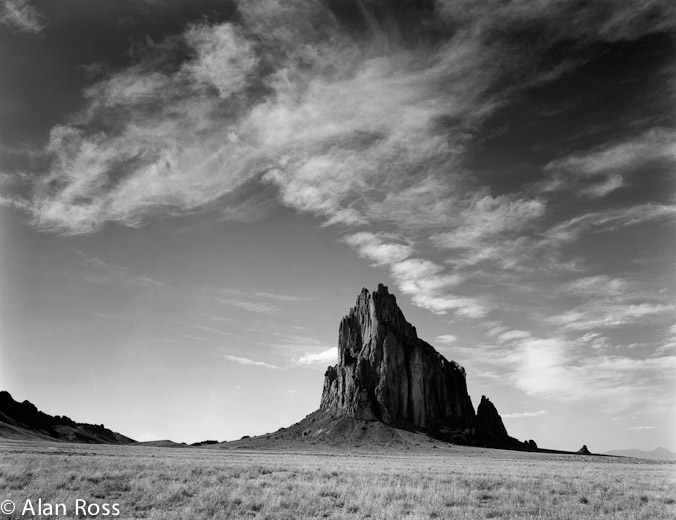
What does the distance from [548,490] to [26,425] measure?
776 feet

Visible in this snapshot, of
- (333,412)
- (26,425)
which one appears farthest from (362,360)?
(26,425)

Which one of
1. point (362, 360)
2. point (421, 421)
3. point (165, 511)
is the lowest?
point (165, 511)

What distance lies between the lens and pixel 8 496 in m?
16.8

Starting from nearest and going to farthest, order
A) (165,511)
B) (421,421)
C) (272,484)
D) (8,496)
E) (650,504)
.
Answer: (165,511), (8,496), (650,504), (272,484), (421,421)

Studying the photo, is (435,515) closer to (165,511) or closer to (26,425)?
(165,511)

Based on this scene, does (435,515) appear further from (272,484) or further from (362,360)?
(362,360)

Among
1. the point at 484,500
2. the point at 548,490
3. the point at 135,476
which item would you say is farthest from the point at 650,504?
the point at 135,476

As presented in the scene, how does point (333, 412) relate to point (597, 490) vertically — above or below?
above

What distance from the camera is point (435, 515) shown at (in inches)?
650

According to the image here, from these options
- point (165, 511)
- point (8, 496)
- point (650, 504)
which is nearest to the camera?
point (165, 511)

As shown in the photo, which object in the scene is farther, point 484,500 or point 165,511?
point 484,500

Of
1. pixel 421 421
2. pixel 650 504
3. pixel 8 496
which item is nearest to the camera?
pixel 8 496

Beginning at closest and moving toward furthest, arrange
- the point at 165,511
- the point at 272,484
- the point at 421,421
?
the point at 165,511, the point at 272,484, the point at 421,421

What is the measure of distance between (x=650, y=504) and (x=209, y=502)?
64.1 ft
